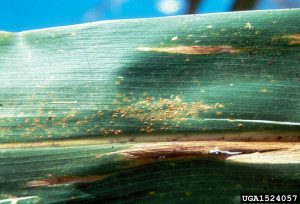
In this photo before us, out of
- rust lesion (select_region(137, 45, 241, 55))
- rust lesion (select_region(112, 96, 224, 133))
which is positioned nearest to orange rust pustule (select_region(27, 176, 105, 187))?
rust lesion (select_region(112, 96, 224, 133))

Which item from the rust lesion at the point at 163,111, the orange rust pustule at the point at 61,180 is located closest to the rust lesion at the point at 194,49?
the rust lesion at the point at 163,111

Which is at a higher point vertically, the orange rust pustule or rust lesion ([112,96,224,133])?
rust lesion ([112,96,224,133])

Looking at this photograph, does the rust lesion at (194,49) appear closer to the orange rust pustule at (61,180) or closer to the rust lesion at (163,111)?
the rust lesion at (163,111)

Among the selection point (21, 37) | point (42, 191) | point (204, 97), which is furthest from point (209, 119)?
point (21, 37)

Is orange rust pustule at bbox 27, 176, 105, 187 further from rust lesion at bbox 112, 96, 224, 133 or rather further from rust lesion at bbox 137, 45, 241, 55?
rust lesion at bbox 137, 45, 241, 55

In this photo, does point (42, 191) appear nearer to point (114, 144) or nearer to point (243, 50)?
point (114, 144)

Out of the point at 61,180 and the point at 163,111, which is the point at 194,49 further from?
the point at 61,180

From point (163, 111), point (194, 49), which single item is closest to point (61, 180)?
point (163, 111)

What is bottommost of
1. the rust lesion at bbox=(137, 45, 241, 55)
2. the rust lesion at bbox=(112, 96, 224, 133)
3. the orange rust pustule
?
the orange rust pustule
